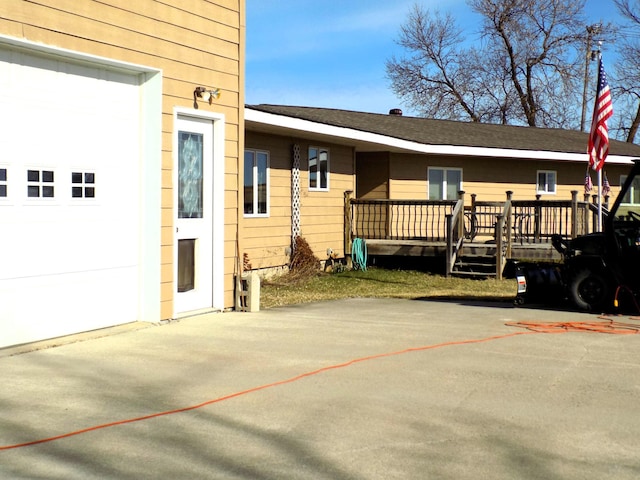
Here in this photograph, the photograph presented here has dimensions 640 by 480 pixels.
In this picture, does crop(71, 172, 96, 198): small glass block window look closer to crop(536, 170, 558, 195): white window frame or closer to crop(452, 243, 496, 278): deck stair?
crop(452, 243, 496, 278): deck stair

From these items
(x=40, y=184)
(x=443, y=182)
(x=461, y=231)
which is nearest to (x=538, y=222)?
(x=461, y=231)

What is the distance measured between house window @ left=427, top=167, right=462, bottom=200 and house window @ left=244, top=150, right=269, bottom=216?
6.99m

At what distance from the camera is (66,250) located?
340 inches

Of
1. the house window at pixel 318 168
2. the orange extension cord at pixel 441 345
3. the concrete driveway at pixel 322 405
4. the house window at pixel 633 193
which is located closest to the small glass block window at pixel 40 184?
the concrete driveway at pixel 322 405

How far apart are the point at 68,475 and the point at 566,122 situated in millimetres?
45971

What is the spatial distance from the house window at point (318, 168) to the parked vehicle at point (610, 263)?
7.70 meters

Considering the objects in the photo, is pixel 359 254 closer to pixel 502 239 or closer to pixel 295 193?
pixel 295 193

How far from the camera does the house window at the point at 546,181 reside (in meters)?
24.8

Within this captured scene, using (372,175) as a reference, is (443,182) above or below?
below

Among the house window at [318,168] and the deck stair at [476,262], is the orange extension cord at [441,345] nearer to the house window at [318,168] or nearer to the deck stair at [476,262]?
the deck stair at [476,262]

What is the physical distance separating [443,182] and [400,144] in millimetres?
3172

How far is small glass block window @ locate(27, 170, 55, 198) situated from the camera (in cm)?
821

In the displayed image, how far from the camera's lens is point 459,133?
2461 cm

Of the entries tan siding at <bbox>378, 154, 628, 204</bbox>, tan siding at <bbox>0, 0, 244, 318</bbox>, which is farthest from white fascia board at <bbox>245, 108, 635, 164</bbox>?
tan siding at <bbox>0, 0, 244, 318</bbox>
